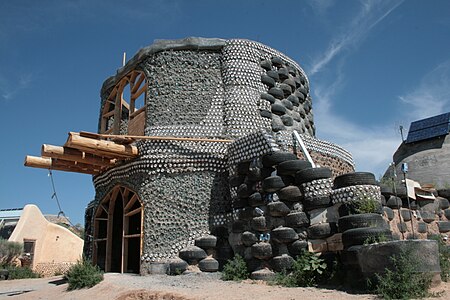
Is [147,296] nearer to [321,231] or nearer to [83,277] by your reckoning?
[83,277]

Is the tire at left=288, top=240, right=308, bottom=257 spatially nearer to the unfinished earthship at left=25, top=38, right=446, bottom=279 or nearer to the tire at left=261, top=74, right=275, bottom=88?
the unfinished earthship at left=25, top=38, right=446, bottom=279

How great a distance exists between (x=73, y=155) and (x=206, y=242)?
4.74 meters

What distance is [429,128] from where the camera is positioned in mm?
19875

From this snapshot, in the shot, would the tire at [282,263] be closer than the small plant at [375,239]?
No

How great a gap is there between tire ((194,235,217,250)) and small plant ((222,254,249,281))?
1240mm

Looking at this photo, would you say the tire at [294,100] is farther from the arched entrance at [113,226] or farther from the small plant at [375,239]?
the small plant at [375,239]

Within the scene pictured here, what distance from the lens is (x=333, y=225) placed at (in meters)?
8.57

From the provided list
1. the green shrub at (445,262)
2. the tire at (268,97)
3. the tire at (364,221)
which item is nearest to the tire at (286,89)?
the tire at (268,97)

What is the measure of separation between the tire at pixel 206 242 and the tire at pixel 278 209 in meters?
2.58

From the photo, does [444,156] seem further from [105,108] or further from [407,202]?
[105,108]

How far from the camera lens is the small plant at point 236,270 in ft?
32.7

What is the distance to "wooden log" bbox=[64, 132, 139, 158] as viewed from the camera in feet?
37.4

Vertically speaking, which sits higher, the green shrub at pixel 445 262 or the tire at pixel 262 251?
the tire at pixel 262 251

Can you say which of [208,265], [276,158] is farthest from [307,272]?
[208,265]
